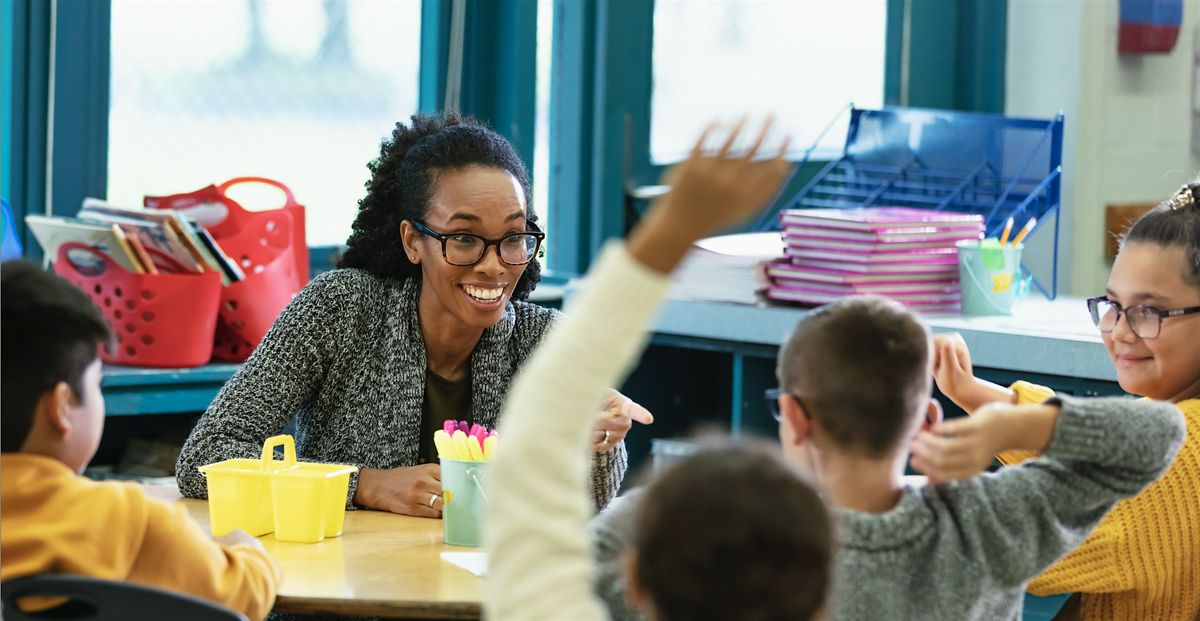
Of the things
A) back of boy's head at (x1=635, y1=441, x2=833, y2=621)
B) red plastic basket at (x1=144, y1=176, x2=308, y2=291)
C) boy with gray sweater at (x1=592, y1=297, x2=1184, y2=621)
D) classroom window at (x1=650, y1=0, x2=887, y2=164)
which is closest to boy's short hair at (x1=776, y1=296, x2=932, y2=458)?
boy with gray sweater at (x1=592, y1=297, x2=1184, y2=621)

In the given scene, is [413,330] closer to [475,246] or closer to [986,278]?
[475,246]

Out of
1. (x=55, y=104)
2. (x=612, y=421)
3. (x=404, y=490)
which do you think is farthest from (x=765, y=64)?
(x=404, y=490)

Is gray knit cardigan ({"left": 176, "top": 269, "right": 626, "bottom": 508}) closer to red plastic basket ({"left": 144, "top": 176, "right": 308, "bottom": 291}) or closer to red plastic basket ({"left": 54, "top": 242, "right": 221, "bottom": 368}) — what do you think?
red plastic basket ({"left": 54, "top": 242, "right": 221, "bottom": 368})

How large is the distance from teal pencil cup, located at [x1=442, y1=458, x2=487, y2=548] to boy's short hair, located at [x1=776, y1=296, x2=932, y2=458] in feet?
1.89

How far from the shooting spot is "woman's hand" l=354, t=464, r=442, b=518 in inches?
82.2

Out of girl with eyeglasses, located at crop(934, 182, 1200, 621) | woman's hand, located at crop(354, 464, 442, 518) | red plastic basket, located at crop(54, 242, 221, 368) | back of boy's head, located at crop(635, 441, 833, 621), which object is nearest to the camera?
back of boy's head, located at crop(635, 441, 833, 621)

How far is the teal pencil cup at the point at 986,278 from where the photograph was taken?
3.21 meters

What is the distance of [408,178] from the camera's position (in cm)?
250

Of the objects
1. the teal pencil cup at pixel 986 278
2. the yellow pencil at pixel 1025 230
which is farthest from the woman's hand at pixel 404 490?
the yellow pencil at pixel 1025 230

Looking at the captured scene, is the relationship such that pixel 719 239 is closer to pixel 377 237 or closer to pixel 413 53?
pixel 413 53

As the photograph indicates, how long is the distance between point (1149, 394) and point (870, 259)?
3.47 ft

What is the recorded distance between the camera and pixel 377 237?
2492 mm

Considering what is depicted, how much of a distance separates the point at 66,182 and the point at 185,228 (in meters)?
0.38

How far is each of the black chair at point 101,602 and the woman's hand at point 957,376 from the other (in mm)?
848
